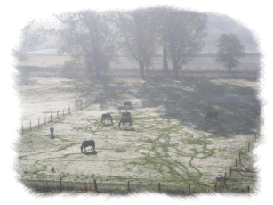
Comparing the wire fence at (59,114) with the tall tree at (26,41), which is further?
the tall tree at (26,41)

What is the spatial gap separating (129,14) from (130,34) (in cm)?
385

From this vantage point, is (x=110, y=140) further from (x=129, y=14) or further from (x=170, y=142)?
(x=129, y=14)

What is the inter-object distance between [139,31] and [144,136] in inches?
1663

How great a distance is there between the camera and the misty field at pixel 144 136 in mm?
20281

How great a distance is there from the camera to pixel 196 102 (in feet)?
146

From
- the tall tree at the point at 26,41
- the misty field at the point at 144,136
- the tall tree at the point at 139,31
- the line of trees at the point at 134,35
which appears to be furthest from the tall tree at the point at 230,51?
the tall tree at the point at 26,41

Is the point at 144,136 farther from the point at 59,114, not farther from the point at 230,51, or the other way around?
the point at 230,51

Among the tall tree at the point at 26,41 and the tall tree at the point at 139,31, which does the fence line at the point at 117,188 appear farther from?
the tall tree at the point at 26,41

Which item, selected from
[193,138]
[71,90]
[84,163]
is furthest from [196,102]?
[84,163]

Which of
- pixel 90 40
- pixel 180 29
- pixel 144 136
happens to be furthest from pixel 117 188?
pixel 90 40

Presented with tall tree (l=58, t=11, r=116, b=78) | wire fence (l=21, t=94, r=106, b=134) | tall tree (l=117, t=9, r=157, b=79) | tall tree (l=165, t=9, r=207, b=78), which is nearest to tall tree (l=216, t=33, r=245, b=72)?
tall tree (l=165, t=9, r=207, b=78)

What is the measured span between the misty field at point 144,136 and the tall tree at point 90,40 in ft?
52.9

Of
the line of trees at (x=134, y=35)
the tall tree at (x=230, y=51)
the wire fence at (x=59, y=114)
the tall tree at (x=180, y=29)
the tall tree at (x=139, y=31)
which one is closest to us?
the wire fence at (x=59, y=114)

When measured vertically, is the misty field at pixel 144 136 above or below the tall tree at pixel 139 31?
below
